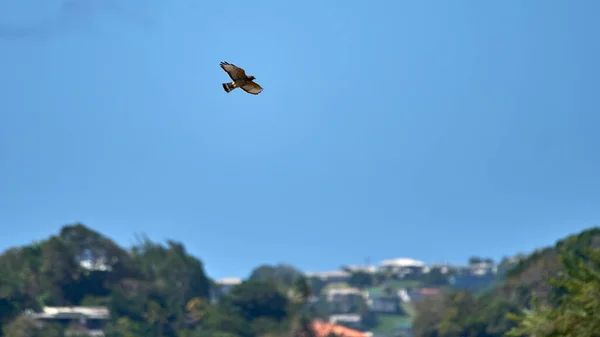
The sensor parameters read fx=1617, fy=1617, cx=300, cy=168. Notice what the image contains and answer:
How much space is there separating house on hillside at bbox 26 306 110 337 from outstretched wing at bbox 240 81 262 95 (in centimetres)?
11425

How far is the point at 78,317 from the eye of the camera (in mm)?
145375

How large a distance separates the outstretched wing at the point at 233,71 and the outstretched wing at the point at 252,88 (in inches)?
6.6

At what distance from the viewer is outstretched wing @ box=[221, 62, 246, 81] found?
2573 cm

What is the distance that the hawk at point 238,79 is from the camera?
25.7 m

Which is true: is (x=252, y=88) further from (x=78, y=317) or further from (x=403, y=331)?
(x=403, y=331)

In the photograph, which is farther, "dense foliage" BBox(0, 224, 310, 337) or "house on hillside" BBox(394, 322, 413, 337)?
"house on hillside" BBox(394, 322, 413, 337)

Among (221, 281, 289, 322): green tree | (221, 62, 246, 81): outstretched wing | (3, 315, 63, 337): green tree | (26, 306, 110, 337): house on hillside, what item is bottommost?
(221, 62, 246, 81): outstretched wing

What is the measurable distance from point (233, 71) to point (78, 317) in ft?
400

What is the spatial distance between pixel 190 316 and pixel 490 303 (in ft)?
91.1

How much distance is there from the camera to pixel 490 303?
139 metres

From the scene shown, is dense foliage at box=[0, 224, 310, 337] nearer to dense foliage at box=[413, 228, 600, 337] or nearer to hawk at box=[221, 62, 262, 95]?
dense foliage at box=[413, 228, 600, 337]

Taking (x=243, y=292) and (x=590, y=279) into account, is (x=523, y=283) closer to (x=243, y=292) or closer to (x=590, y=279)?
(x=243, y=292)

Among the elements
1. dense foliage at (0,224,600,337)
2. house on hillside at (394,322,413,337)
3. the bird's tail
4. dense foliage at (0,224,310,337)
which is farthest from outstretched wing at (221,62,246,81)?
house on hillside at (394,322,413,337)

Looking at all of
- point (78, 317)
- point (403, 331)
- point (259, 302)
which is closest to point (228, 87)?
point (78, 317)
